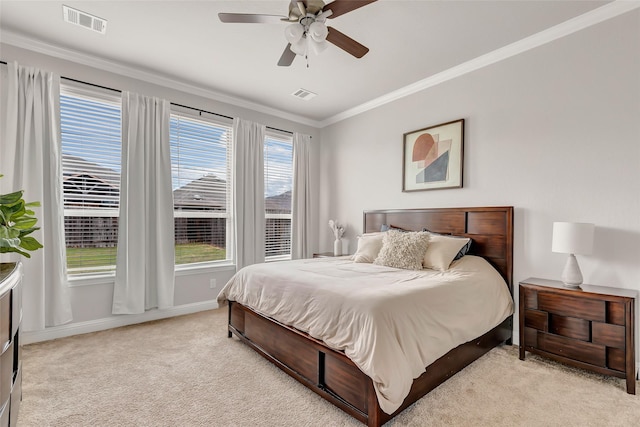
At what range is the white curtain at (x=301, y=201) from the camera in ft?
15.8

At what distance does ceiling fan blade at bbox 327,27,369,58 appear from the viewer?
2.16 meters

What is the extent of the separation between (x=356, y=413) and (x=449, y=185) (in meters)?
2.58

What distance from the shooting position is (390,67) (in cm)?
333

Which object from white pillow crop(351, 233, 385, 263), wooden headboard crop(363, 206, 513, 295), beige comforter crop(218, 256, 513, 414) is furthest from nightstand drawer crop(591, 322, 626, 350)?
white pillow crop(351, 233, 385, 263)

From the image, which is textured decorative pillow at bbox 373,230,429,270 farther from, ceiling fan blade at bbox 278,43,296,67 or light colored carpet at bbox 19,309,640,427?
ceiling fan blade at bbox 278,43,296,67

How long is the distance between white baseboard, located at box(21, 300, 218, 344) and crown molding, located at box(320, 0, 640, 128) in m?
3.68

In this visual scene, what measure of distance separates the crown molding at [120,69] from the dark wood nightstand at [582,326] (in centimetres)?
393

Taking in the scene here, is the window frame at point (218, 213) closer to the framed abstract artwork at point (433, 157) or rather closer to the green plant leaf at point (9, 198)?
the green plant leaf at point (9, 198)

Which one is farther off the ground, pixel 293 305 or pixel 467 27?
pixel 467 27

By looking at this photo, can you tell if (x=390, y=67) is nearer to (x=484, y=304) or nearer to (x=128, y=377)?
(x=484, y=304)

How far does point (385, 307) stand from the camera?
1.73 m

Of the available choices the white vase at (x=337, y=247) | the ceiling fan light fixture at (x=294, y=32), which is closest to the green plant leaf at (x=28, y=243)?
the ceiling fan light fixture at (x=294, y=32)

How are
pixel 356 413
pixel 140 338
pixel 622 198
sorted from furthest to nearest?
pixel 140 338 → pixel 622 198 → pixel 356 413

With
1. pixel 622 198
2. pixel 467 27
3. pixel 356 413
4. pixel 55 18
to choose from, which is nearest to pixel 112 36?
pixel 55 18
